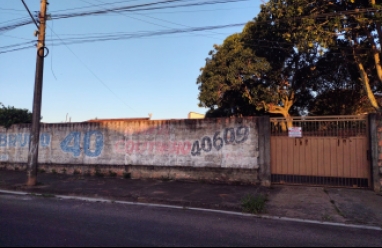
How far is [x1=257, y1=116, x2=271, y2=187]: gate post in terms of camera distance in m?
9.88

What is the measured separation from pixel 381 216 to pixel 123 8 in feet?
32.0

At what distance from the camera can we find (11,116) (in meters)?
14.4

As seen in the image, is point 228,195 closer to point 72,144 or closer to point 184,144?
point 184,144

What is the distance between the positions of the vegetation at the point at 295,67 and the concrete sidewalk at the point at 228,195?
18.4 feet

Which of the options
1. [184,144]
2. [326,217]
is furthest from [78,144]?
[326,217]

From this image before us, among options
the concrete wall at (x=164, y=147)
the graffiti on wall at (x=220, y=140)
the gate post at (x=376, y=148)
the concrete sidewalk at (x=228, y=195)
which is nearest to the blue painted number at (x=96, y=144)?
the concrete wall at (x=164, y=147)

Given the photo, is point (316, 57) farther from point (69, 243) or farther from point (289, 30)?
point (69, 243)

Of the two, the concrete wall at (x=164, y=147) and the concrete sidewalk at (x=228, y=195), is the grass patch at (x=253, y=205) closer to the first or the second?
the concrete sidewalk at (x=228, y=195)

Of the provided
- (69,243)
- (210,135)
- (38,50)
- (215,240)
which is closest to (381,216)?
(215,240)

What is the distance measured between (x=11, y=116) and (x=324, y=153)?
13201mm

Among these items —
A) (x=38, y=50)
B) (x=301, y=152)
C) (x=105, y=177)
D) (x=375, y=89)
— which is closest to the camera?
(x=301, y=152)

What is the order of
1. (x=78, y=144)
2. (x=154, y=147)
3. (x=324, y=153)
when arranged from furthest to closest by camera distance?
(x=78, y=144), (x=154, y=147), (x=324, y=153)

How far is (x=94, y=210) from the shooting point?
23.2 ft

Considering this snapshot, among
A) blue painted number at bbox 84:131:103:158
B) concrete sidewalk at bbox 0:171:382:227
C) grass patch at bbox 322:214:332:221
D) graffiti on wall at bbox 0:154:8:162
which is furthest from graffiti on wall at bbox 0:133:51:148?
grass patch at bbox 322:214:332:221
